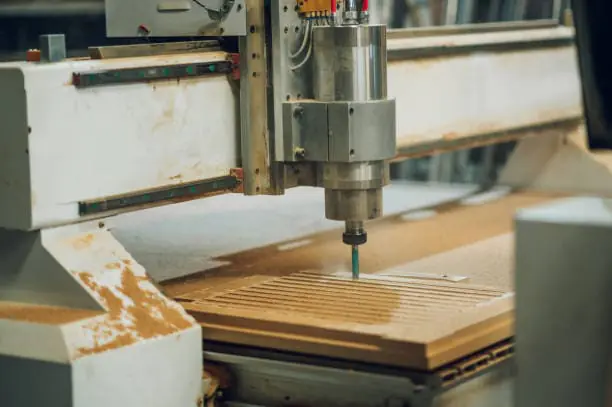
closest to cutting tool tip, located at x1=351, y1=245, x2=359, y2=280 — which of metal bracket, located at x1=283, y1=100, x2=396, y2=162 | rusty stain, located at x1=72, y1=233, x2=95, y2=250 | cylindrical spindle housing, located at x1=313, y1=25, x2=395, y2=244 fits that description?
cylindrical spindle housing, located at x1=313, y1=25, x2=395, y2=244

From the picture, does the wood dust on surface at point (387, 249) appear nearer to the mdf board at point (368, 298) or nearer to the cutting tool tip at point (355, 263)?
the mdf board at point (368, 298)

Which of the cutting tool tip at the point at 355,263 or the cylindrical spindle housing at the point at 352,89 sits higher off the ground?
the cylindrical spindle housing at the point at 352,89

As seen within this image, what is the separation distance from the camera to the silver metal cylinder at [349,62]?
2357mm

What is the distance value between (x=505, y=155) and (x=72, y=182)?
121 inches

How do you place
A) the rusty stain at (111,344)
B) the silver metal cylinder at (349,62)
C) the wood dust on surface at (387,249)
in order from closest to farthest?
the rusty stain at (111,344), the silver metal cylinder at (349,62), the wood dust on surface at (387,249)

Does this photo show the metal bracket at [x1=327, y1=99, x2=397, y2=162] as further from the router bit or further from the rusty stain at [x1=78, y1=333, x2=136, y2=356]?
the rusty stain at [x1=78, y1=333, x2=136, y2=356]

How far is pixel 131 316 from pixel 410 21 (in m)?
3.10

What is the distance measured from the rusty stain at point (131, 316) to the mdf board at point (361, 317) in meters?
0.11

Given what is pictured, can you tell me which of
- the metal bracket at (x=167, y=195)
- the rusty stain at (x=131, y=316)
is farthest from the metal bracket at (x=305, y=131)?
the rusty stain at (x=131, y=316)

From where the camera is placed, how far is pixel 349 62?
93.0 inches

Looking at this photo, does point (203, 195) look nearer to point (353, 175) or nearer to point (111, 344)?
point (353, 175)

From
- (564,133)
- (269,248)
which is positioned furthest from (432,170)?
(269,248)

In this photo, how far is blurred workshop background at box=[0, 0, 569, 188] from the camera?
4566mm

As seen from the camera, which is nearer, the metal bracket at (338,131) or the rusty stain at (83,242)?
the rusty stain at (83,242)
